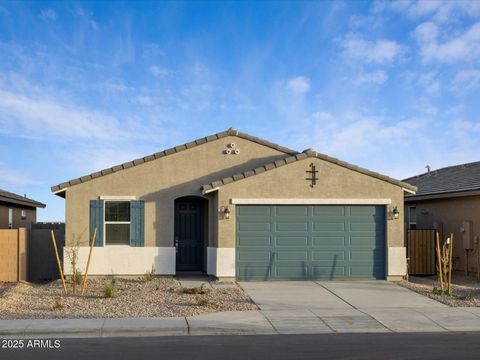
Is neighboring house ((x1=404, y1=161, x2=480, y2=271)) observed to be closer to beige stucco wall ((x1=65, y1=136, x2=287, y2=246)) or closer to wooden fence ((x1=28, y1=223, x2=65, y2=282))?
beige stucco wall ((x1=65, y1=136, x2=287, y2=246))

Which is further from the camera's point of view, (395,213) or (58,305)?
(395,213)

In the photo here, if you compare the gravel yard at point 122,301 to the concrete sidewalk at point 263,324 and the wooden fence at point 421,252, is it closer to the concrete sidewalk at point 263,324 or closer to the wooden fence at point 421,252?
the concrete sidewalk at point 263,324

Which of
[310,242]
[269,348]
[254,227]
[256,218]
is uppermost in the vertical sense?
[256,218]

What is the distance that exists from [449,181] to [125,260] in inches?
484

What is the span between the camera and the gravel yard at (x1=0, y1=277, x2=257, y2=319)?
1255 centimetres

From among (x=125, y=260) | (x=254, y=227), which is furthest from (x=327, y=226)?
(x=125, y=260)

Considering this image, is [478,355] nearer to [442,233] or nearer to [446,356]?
[446,356]

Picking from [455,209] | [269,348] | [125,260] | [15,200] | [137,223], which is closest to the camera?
[269,348]

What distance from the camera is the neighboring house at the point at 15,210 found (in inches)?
949

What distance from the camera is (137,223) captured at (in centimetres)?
1814

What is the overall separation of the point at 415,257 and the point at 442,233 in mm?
2223

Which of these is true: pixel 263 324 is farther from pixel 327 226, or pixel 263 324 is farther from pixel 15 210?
pixel 15 210

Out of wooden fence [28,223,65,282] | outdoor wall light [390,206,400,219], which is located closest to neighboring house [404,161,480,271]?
outdoor wall light [390,206,400,219]

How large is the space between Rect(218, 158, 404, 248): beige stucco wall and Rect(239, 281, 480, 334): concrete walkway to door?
1.69m
